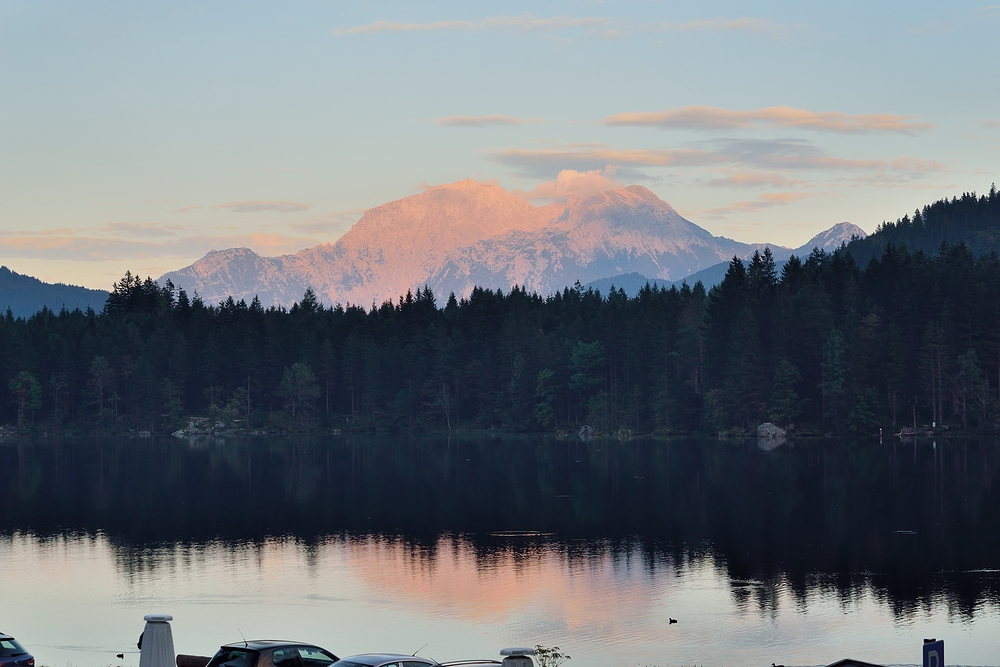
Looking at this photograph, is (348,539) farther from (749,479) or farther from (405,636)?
(749,479)

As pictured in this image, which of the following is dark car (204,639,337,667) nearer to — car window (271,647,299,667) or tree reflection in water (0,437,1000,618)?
car window (271,647,299,667)

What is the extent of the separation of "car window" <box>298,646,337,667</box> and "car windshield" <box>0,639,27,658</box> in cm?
764

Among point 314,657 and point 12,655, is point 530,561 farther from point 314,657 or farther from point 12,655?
point 12,655

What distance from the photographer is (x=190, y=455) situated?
172000mm

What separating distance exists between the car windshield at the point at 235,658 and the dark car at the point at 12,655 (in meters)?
5.44

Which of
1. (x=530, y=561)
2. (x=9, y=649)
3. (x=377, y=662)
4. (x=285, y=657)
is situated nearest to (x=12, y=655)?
(x=9, y=649)

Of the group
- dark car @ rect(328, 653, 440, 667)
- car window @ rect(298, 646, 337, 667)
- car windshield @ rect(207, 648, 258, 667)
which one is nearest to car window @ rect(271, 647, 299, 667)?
car window @ rect(298, 646, 337, 667)

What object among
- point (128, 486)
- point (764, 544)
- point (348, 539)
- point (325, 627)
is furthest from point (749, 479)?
point (325, 627)

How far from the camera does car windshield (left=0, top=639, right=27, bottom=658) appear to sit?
30969mm

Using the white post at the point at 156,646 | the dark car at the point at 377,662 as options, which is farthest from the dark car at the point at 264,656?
the dark car at the point at 377,662

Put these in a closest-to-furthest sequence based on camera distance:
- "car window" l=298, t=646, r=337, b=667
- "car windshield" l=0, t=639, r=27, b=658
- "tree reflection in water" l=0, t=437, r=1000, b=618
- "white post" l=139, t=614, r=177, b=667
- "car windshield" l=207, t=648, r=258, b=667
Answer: "car windshield" l=207, t=648, r=258, b=667 → "white post" l=139, t=614, r=177, b=667 → "car window" l=298, t=646, r=337, b=667 → "car windshield" l=0, t=639, r=27, b=658 → "tree reflection in water" l=0, t=437, r=1000, b=618

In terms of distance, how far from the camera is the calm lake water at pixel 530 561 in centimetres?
5031

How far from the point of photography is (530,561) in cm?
7012

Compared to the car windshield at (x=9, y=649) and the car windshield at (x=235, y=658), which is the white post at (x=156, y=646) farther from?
the car windshield at (x=9, y=649)
